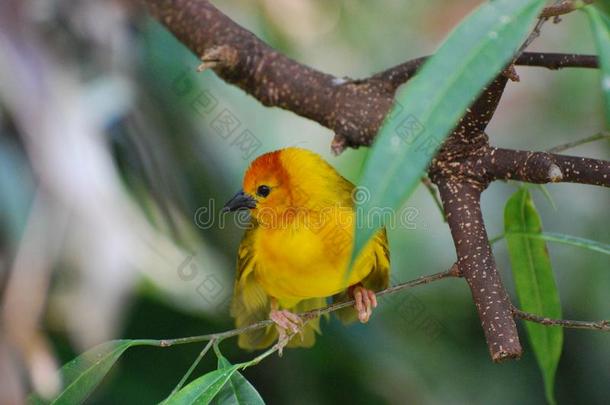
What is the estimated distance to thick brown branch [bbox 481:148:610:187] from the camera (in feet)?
3.58

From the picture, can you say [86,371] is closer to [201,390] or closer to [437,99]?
[201,390]

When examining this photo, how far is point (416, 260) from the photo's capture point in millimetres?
2447

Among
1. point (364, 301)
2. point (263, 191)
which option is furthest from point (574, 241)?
point (263, 191)

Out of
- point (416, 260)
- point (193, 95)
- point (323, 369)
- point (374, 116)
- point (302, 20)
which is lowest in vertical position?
point (323, 369)

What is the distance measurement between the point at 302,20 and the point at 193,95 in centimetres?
50

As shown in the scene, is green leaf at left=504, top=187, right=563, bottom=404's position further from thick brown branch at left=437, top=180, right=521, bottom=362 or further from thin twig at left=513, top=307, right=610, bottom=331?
thin twig at left=513, top=307, right=610, bottom=331

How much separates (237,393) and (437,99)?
528 mm

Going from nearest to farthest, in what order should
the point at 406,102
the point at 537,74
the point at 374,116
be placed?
the point at 406,102
the point at 374,116
the point at 537,74

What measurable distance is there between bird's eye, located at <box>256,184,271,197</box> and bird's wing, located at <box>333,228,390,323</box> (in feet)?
0.90

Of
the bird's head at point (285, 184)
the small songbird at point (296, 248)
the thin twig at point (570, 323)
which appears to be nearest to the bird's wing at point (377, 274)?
the small songbird at point (296, 248)

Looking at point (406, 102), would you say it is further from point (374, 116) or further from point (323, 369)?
point (323, 369)

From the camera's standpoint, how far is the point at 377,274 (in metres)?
1.79

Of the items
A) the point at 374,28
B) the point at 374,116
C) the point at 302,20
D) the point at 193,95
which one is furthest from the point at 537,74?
Result: the point at 374,116

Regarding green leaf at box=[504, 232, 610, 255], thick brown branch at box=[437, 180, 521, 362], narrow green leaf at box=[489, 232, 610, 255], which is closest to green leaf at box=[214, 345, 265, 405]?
thick brown branch at box=[437, 180, 521, 362]
